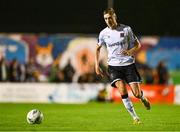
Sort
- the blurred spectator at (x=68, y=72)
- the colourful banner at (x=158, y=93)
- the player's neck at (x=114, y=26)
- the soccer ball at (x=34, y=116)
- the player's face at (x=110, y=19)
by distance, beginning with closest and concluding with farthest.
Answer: the player's face at (x=110, y=19) < the soccer ball at (x=34, y=116) < the player's neck at (x=114, y=26) < the colourful banner at (x=158, y=93) < the blurred spectator at (x=68, y=72)

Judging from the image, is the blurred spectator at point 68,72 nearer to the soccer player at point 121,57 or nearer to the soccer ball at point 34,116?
the soccer player at point 121,57

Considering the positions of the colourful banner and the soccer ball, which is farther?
the colourful banner

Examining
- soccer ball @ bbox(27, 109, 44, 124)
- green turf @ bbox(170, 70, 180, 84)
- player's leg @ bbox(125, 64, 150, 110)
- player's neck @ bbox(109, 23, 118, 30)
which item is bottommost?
green turf @ bbox(170, 70, 180, 84)

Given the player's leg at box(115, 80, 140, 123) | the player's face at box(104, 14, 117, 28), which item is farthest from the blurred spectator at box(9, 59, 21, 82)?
the player's face at box(104, 14, 117, 28)

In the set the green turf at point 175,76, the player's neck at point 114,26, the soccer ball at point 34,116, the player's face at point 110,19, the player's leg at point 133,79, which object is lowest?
the green turf at point 175,76

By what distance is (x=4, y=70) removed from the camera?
2922 cm

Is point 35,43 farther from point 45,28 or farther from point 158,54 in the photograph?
point 45,28

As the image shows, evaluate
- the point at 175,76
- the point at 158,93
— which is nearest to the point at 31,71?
the point at 158,93

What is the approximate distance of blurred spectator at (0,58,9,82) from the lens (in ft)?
95.6

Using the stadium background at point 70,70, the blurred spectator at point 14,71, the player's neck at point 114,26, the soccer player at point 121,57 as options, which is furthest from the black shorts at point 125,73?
the blurred spectator at point 14,71

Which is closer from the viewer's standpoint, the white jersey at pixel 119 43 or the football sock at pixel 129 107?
the football sock at pixel 129 107

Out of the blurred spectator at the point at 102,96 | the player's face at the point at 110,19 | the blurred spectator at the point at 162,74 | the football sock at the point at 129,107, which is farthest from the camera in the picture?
the blurred spectator at the point at 102,96

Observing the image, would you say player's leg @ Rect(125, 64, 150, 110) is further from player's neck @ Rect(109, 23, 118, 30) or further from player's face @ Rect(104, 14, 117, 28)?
player's face @ Rect(104, 14, 117, 28)

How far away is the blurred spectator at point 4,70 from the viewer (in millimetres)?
29125
